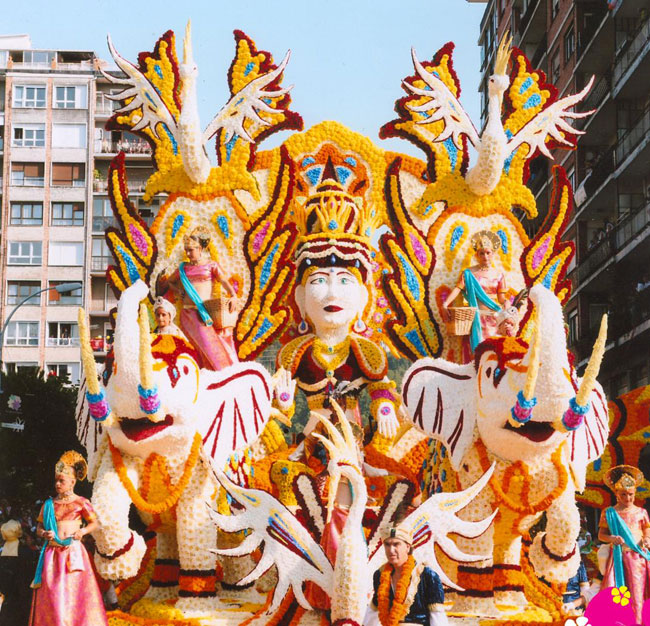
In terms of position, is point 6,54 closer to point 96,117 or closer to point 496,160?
point 96,117

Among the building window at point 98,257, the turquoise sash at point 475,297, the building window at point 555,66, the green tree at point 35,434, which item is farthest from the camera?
the building window at point 98,257

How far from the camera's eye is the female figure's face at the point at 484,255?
1066cm

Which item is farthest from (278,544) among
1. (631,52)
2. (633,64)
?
(631,52)

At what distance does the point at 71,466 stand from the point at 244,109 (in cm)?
386

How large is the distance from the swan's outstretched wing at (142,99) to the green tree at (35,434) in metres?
8.41

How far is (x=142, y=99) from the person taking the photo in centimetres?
1112

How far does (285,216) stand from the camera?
1094cm

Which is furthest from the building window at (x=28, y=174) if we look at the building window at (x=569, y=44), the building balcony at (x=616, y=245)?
the building balcony at (x=616, y=245)

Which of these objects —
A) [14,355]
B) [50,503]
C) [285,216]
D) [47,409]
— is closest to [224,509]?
[50,503]

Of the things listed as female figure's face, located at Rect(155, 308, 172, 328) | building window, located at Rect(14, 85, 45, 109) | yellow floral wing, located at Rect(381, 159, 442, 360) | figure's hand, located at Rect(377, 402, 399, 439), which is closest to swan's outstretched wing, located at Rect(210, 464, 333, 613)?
female figure's face, located at Rect(155, 308, 172, 328)

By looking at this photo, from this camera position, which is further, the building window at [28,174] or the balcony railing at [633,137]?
the building window at [28,174]

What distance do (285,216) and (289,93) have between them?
1.18 m

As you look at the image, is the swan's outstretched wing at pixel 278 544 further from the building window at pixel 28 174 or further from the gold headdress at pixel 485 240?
the building window at pixel 28 174

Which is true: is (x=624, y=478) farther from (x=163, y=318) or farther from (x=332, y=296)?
A: (x=163, y=318)
